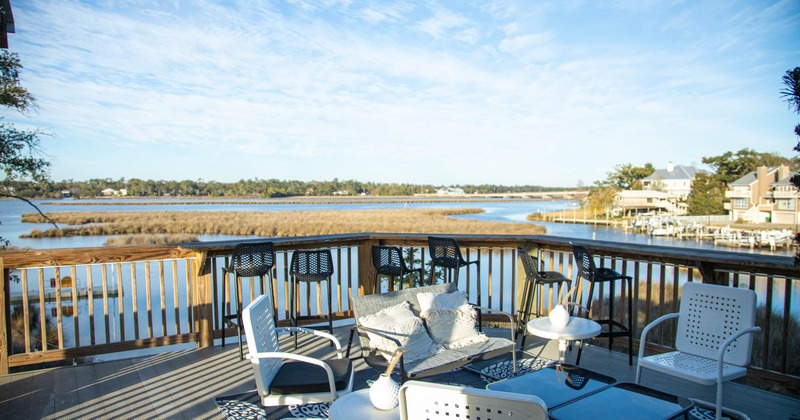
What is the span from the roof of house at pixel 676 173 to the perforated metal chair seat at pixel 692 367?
5837cm

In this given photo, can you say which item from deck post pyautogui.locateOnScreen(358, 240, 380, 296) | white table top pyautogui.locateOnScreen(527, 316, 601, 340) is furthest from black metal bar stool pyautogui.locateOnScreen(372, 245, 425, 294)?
white table top pyautogui.locateOnScreen(527, 316, 601, 340)

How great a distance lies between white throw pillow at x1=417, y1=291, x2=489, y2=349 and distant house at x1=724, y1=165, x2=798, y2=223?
32.6 meters

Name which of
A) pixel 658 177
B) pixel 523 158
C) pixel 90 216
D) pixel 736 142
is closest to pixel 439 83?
pixel 523 158

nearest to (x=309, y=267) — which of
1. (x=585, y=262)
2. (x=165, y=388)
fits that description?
(x=165, y=388)

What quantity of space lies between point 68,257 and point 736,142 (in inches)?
1998

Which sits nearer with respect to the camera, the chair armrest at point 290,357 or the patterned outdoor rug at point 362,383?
the chair armrest at point 290,357

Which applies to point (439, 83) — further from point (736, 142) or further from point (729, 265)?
point (736, 142)

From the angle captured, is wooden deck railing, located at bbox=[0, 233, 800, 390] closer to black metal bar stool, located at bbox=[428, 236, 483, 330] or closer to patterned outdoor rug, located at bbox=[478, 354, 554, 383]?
black metal bar stool, located at bbox=[428, 236, 483, 330]

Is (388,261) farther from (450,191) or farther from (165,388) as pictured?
(450,191)

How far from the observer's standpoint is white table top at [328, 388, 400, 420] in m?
2.14

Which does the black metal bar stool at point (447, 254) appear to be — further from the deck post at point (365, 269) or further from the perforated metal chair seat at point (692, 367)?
the perforated metal chair seat at point (692, 367)

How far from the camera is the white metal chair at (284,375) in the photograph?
2594 mm

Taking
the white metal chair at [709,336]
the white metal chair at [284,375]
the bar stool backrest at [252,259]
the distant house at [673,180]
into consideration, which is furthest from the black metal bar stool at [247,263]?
the distant house at [673,180]

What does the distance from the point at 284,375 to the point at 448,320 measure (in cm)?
151
